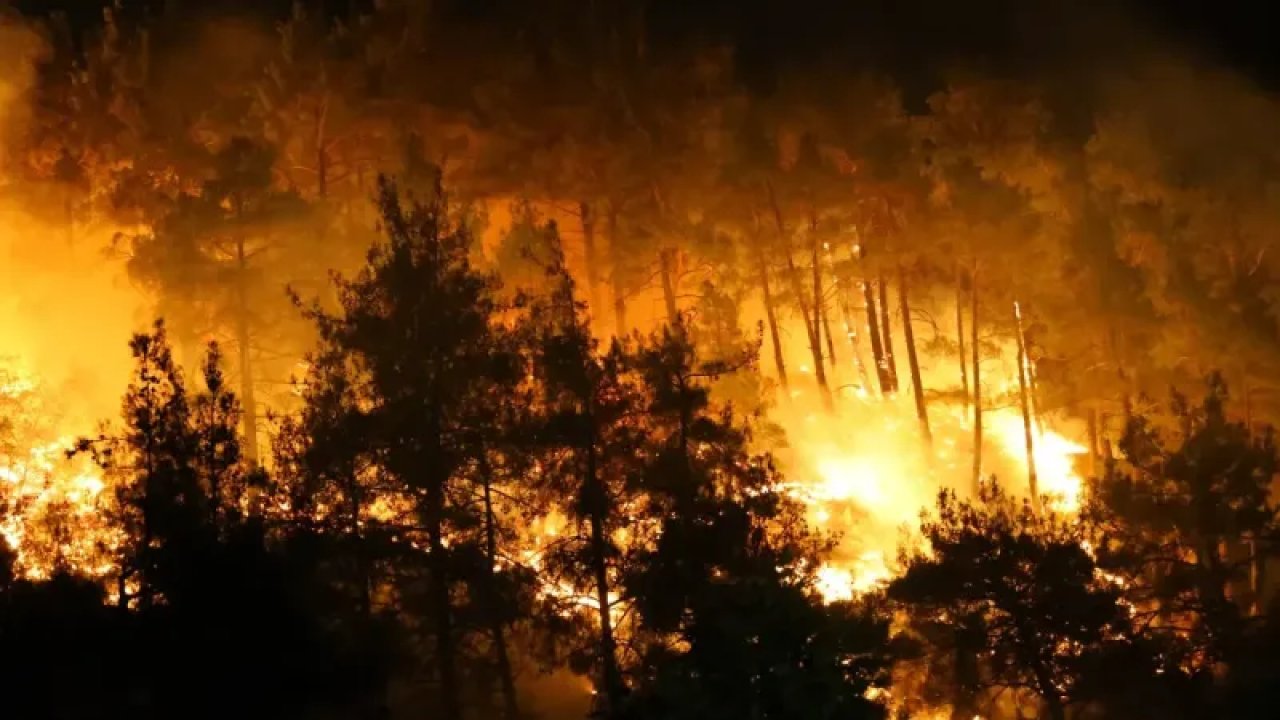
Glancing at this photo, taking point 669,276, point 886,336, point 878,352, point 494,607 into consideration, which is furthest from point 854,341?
point 494,607

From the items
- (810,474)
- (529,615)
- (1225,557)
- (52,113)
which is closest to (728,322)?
(810,474)

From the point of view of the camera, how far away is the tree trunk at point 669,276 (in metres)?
31.8

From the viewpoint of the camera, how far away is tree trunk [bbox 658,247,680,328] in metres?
31.8

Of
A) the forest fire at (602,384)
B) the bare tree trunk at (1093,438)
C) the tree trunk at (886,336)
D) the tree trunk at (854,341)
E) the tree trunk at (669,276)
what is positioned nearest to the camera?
the forest fire at (602,384)

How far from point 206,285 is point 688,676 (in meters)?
17.7

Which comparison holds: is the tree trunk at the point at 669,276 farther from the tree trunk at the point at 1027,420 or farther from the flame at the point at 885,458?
the tree trunk at the point at 1027,420

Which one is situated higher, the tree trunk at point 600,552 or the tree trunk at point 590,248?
the tree trunk at point 590,248

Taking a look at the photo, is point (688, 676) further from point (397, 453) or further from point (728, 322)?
point (728, 322)

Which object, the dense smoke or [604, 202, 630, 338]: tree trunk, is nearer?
[604, 202, 630, 338]: tree trunk

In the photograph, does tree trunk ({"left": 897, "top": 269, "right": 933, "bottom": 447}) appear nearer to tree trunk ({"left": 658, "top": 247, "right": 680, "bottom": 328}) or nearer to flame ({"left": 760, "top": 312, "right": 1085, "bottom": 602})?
flame ({"left": 760, "top": 312, "right": 1085, "bottom": 602})

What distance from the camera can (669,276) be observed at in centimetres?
3409

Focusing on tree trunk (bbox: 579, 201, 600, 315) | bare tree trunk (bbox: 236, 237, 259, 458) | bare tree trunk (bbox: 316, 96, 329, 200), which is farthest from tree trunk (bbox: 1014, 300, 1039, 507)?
bare tree trunk (bbox: 236, 237, 259, 458)

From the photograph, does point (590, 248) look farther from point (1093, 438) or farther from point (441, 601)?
point (441, 601)

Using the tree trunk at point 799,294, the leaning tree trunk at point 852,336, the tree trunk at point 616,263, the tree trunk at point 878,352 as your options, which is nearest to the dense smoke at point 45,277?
the tree trunk at point 616,263
